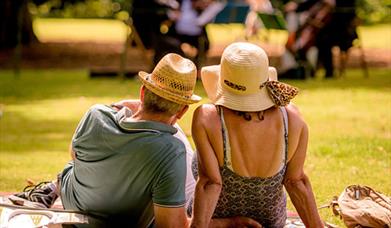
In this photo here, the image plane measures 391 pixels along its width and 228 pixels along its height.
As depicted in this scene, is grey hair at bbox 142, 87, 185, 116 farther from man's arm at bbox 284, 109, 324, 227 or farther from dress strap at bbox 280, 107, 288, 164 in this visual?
man's arm at bbox 284, 109, 324, 227

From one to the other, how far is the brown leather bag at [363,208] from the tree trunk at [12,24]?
46.9 feet

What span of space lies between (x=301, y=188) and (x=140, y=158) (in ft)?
3.08

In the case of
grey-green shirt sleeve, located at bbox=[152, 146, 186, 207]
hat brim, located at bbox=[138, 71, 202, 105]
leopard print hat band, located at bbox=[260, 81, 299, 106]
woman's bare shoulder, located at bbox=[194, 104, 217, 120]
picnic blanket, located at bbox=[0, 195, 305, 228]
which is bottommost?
picnic blanket, located at bbox=[0, 195, 305, 228]

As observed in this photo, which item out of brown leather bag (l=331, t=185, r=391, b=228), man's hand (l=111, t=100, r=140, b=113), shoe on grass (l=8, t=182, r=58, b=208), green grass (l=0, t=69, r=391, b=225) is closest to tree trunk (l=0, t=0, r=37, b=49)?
green grass (l=0, t=69, r=391, b=225)

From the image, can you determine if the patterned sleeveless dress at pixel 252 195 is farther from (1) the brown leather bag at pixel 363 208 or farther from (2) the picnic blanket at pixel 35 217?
(2) the picnic blanket at pixel 35 217

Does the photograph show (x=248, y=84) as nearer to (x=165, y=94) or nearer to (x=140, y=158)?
(x=165, y=94)

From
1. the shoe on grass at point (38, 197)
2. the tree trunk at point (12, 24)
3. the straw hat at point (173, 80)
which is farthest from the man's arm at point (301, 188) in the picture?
the tree trunk at point (12, 24)

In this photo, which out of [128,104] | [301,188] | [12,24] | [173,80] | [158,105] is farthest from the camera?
[12,24]

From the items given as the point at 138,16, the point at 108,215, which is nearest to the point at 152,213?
the point at 108,215

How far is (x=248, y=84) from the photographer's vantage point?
19.8 feet

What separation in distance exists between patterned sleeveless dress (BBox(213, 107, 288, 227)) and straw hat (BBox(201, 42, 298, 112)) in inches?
4.2

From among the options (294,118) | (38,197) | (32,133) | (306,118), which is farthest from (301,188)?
(306,118)

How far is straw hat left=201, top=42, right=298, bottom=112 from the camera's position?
6016 mm

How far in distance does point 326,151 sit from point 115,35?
60.0ft
